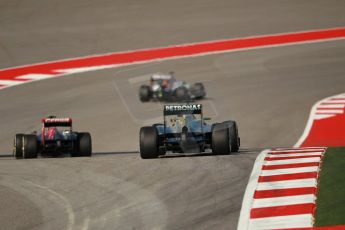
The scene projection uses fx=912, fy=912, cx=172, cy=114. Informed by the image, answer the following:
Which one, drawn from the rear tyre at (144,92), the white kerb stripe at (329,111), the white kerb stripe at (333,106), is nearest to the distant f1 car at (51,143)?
the white kerb stripe at (329,111)

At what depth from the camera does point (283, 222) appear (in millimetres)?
12984

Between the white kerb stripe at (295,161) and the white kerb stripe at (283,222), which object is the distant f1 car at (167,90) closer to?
the white kerb stripe at (295,161)

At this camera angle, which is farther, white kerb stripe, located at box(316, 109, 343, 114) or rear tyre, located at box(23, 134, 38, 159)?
white kerb stripe, located at box(316, 109, 343, 114)

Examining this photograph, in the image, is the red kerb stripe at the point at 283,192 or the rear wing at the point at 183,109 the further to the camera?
the rear wing at the point at 183,109

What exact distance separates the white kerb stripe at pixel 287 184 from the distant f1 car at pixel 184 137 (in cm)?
373

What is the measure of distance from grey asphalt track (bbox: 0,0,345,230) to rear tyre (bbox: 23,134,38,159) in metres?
0.89

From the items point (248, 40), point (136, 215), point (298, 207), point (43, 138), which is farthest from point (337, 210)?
point (248, 40)

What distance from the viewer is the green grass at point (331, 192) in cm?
1284

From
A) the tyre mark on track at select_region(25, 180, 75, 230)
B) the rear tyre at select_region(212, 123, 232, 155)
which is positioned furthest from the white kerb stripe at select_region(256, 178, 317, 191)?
the rear tyre at select_region(212, 123, 232, 155)

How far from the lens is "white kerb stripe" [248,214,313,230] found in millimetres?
12750

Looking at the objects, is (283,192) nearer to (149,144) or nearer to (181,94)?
(149,144)

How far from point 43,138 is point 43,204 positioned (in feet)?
22.0

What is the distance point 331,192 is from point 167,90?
20599 mm

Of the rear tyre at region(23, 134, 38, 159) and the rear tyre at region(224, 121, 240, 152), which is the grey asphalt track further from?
the rear tyre at region(224, 121, 240, 152)
